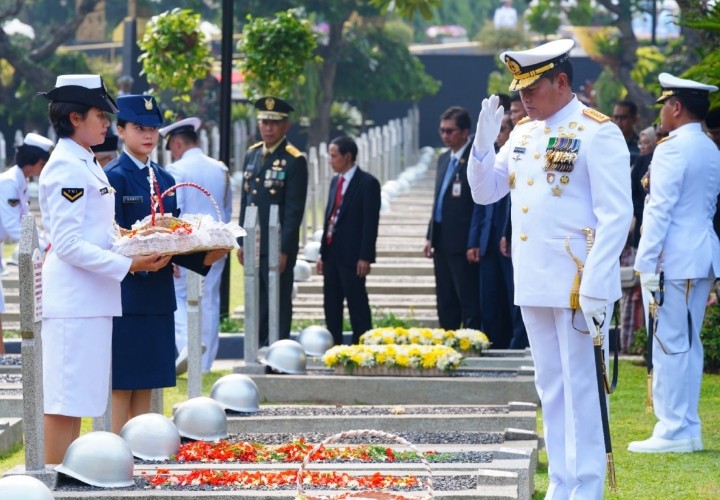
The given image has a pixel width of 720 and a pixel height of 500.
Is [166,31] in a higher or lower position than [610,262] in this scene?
higher

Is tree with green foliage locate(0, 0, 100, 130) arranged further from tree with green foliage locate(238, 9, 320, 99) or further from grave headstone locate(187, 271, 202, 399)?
grave headstone locate(187, 271, 202, 399)

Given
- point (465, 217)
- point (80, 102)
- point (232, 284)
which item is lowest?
point (232, 284)

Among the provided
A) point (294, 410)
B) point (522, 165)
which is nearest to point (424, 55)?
point (294, 410)

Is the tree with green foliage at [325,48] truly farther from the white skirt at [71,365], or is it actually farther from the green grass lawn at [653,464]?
the white skirt at [71,365]

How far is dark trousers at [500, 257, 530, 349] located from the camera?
45.0ft

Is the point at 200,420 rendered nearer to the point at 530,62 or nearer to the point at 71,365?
the point at 71,365

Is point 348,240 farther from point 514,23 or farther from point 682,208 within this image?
point 514,23

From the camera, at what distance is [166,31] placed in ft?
58.5

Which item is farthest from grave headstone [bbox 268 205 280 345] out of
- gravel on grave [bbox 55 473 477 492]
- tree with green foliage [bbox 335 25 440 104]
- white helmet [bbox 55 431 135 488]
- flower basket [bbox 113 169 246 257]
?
tree with green foliage [bbox 335 25 440 104]

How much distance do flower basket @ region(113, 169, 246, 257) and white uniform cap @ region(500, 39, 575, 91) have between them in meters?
1.83

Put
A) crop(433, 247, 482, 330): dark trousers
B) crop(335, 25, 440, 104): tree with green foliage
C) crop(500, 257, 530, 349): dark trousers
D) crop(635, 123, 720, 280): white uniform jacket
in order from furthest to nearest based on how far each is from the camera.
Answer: crop(335, 25, 440, 104): tree with green foliage → crop(433, 247, 482, 330): dark trousers → crop(500, 257, 530, 349): dark trousers → crop(635, 123, 720, 280): white uniform jacket

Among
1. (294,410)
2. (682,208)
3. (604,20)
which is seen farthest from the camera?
(604,20)

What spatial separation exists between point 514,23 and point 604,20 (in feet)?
9.61

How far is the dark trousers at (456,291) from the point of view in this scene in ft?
46.6
